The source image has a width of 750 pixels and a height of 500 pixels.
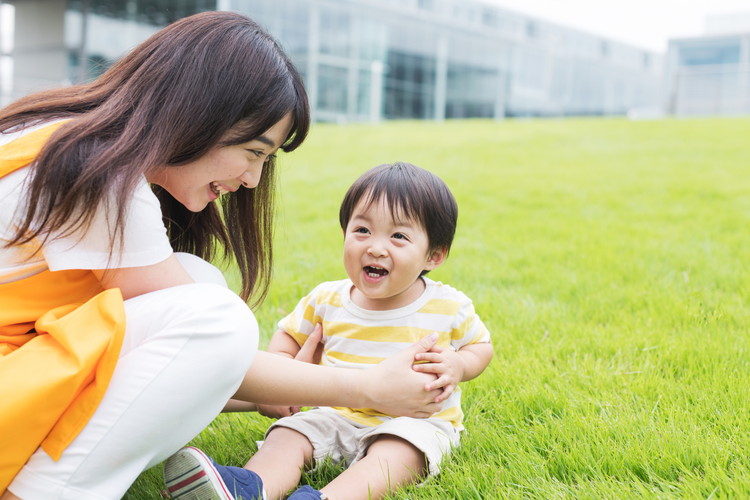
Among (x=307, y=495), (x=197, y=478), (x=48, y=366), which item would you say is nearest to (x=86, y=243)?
(x=48, y=366)

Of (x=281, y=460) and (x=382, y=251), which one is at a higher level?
(x=382, y=251)

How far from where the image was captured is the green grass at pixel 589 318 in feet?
5.34

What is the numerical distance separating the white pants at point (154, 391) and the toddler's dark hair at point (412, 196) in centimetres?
56

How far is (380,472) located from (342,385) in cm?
24

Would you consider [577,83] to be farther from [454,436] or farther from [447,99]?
[454,436]

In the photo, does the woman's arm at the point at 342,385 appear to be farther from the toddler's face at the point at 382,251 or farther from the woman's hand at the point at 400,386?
the toddler's face at the point at 382,251

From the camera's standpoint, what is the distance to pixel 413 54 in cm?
2161

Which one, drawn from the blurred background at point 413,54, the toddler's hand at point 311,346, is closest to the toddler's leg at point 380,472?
the toddler's hand at point 311,346

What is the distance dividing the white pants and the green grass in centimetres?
38

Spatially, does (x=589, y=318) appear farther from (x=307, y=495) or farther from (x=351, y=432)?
(x=307, y=495)

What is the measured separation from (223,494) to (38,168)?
2.35 ft

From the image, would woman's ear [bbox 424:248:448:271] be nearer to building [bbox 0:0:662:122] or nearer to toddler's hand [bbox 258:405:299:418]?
toddler's hand [bbox 258:405:299:418]

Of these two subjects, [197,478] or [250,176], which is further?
[250,176]

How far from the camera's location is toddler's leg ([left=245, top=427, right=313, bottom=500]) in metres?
1.67
